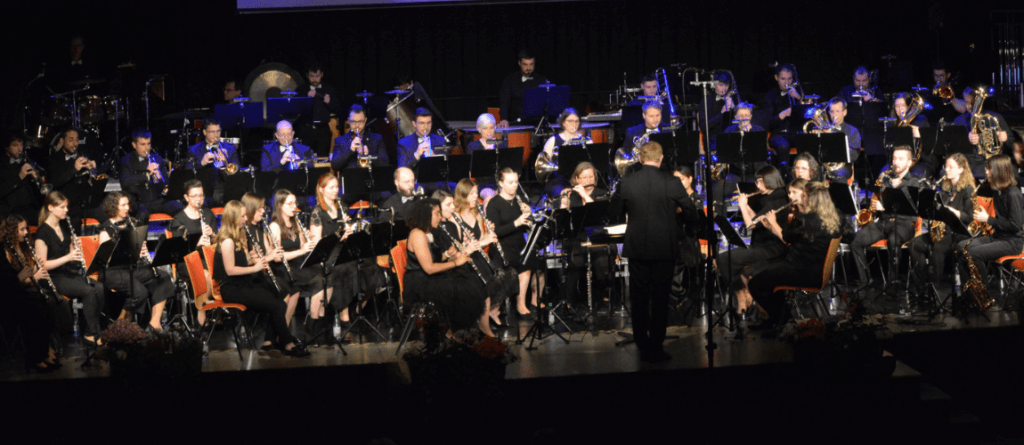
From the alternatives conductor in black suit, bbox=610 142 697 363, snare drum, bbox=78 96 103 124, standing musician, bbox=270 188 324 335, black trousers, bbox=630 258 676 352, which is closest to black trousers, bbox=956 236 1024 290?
conductor in black suit, bbox=610 142 697 363

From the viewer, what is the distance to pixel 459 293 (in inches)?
262

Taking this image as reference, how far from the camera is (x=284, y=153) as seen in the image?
9.41 metres

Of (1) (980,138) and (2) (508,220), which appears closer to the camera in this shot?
(2) (508,220)

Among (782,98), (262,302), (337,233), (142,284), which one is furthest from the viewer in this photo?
(782,98)

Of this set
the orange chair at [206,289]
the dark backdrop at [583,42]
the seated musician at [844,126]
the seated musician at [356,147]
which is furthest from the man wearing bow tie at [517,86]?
the orange chair at [206,289]

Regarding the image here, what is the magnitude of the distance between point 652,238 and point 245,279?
9.10 feet

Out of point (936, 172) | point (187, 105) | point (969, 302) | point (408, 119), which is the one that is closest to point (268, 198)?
point (408, 119)

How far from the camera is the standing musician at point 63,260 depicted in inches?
272

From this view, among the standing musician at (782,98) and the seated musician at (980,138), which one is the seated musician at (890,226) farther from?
the standing musician at (782,98)

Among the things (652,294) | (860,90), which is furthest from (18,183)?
(860,90)

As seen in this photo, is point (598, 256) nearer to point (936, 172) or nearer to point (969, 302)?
point (969, 302)

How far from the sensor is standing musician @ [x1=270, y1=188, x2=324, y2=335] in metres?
6.99

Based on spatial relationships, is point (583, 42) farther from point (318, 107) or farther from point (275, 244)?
point (275, 244)

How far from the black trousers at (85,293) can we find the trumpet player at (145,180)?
152 centimetres
